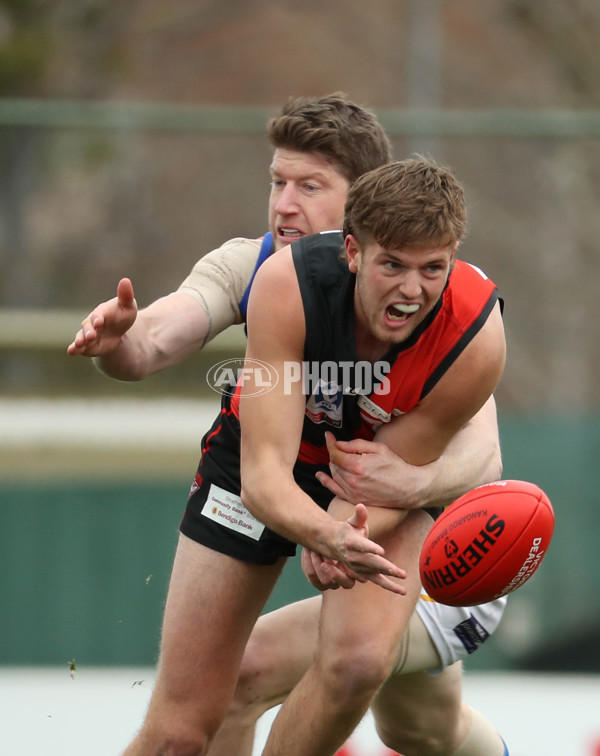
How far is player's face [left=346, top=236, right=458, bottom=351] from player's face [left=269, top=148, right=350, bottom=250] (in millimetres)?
634

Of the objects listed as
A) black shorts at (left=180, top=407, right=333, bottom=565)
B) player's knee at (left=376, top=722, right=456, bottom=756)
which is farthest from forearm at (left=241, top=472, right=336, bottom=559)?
player's knee at (left=376, top=722, right=456, bottom=756)

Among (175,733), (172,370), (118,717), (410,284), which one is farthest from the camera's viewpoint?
(172,370)

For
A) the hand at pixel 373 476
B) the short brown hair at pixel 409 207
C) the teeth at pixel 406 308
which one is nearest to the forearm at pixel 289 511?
the hand at pixel 373 476

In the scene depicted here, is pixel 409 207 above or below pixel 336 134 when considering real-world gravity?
below

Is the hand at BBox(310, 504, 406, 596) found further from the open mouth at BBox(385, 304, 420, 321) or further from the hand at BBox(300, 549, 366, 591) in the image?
the open mouth at BBox(385, 304, 420, 321)

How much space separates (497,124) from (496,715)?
4.29m

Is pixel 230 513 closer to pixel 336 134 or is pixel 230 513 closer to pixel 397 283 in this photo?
pixel 397 283

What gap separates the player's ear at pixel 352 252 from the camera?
3.92m

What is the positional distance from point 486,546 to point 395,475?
378 mm

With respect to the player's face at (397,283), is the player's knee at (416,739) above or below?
below

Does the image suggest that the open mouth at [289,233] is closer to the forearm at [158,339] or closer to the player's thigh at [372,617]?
the forearm at [158,339]

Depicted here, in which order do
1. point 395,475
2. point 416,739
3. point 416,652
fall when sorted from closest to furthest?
point 395,475 → point 416,652 → point 416,739

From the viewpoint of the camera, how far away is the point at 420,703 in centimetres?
486

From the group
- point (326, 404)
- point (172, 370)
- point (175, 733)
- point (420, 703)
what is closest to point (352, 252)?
point (326, 404)
